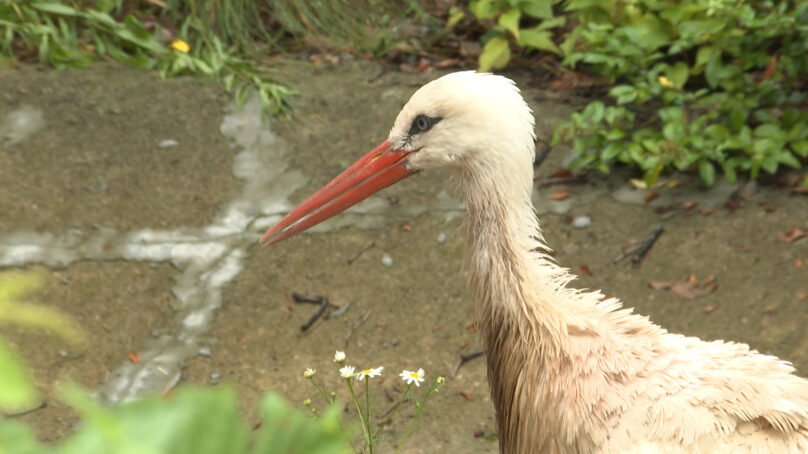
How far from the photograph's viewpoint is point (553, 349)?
2.42 metres

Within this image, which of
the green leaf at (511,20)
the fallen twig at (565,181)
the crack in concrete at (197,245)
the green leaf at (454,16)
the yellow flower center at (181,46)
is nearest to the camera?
the crack in concrete at (197,245)

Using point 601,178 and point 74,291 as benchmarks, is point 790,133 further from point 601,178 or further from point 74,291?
point 74,291

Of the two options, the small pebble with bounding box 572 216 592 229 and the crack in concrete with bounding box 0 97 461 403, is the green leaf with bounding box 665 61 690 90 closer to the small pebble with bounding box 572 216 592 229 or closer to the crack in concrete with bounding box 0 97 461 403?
the small pebble with bounding box 572 216 592 229

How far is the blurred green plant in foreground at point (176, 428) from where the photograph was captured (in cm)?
50


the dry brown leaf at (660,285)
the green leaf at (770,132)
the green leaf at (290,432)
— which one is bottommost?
the dry brown leaf at (660,285)

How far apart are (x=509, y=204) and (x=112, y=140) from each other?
3.32 meters

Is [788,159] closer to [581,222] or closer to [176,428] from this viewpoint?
[581,222]

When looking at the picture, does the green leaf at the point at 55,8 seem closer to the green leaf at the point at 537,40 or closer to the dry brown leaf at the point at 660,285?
the green leaf at the point at 537,40

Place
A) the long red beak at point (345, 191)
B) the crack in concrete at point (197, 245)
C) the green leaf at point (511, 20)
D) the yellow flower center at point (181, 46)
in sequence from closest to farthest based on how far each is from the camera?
the long red beak at point (345, 191), the crack in concrete at point (197, 245), the green leaf at point (511, 20), the yellow flower center at point (181, 46)

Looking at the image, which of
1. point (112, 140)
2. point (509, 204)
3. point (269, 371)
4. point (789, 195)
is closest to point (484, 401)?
point (269, 371)

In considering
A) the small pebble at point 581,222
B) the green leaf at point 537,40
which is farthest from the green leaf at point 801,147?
the green leaf at point 537,40

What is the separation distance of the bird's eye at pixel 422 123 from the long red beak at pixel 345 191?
0.13m

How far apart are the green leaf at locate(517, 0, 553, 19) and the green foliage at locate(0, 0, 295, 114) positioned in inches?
60.5

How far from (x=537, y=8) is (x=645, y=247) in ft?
5.98
